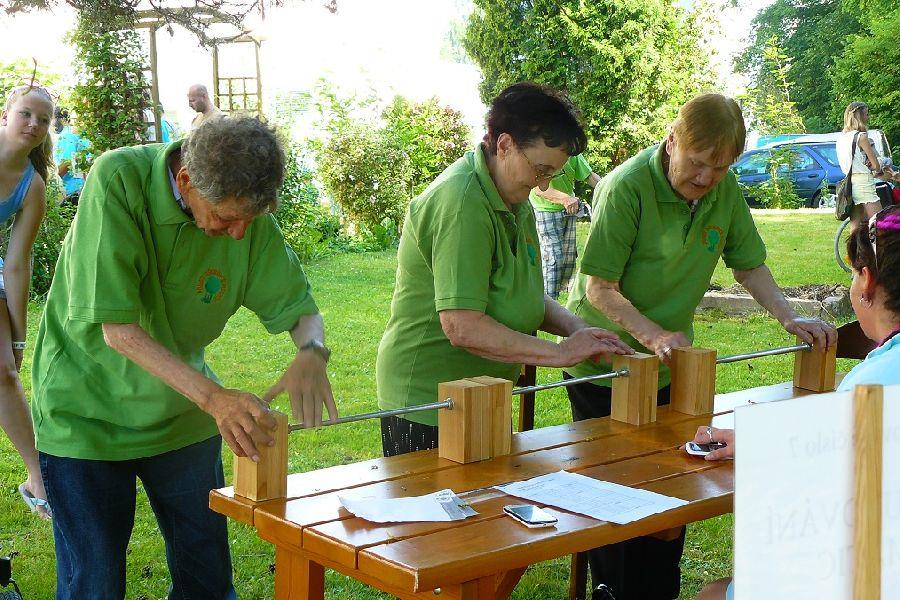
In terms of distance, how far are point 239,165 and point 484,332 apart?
83 centimetres

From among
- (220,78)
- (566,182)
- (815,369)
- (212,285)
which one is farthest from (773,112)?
(212,285)

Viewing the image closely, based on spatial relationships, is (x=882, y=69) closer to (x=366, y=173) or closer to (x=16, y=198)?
(x=366, y=173)

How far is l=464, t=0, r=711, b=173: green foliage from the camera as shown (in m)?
12.5

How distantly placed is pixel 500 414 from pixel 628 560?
107cm

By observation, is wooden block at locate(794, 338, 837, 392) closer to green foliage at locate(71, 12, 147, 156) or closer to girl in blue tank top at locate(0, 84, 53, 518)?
girl in blue tank top at locate(0, 84, 53, 518)

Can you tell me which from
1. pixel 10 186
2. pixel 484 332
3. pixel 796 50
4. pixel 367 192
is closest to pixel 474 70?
pixel 367 192

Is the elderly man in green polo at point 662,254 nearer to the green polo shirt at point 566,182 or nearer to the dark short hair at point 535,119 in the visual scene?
the dark short hair at point 535,119

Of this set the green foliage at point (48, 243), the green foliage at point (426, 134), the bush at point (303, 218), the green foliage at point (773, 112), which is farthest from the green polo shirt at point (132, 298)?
the green foliage at point (773, 112)

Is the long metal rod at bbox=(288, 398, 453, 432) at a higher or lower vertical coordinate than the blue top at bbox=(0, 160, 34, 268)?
lower

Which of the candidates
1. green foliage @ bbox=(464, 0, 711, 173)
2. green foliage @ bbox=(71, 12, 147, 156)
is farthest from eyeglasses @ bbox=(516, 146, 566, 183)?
green foliage @ bbox=(464, 0, 711, 173)

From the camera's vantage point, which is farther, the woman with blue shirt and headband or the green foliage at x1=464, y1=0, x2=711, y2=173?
the green foliage at x1=464, y1=0, x2=711, y2=173

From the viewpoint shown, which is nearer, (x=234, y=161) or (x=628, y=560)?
(x=234, y=161)

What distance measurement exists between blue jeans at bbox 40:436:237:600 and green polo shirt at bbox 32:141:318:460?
0.19 feet

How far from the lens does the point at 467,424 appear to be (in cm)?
236
